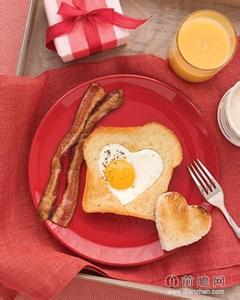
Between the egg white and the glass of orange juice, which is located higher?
the glass of orange juice

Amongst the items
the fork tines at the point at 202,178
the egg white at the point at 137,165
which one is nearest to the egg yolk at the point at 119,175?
the egg white at the point at 137,165

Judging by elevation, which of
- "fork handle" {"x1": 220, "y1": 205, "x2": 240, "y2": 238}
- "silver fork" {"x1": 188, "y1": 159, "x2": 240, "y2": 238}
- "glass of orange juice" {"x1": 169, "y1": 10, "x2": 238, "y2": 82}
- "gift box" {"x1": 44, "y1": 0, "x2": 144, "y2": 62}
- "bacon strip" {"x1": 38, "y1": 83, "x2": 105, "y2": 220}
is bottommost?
"fork handle" {"x1": 220, "y1": 205, "x2": 240, "y2": 238}

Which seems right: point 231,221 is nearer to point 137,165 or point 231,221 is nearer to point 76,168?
point 137,165

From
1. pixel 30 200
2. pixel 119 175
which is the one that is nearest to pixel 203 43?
pixel 119 175

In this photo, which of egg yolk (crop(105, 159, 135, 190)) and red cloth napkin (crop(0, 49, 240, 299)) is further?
egg yolk (crop(105, 159, 135, 190))

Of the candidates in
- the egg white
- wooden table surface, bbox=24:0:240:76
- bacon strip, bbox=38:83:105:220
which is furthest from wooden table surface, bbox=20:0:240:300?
the egg white

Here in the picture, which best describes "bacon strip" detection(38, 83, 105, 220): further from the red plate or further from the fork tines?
the fork tines
